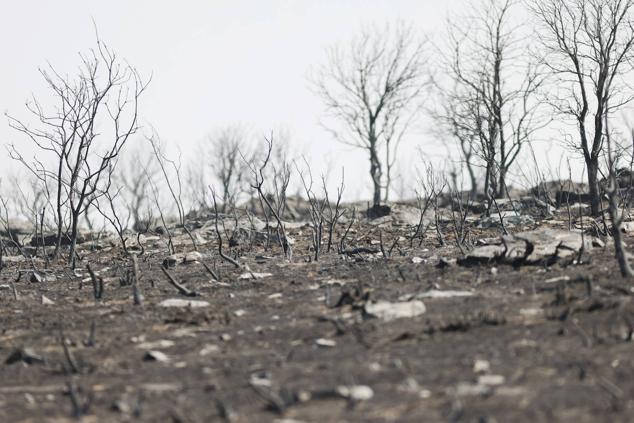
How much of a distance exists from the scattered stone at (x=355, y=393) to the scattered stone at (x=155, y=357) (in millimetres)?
1995

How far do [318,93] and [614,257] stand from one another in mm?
21672

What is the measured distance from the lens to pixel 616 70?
16.3m

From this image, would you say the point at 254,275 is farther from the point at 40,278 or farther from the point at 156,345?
the point at 40,278

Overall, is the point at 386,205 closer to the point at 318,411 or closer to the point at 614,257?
the point at 614,257

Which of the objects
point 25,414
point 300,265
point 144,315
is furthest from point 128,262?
point 25,414

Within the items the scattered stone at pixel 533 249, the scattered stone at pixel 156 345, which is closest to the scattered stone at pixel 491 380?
the scattered stone at pixel 156 345

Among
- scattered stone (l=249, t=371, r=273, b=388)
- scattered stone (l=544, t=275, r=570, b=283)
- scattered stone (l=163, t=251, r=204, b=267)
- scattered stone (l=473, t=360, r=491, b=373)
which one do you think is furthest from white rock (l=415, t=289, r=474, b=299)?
scattered stone (l=163, t=251, r=204, b=267)

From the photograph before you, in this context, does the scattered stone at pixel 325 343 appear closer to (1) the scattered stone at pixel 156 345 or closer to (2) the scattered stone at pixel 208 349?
(2) the scattered stone at pixel 208 349

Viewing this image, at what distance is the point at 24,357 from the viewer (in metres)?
6.77

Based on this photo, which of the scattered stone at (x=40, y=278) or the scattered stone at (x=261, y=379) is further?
the scattered stone at (x=40, y=278)

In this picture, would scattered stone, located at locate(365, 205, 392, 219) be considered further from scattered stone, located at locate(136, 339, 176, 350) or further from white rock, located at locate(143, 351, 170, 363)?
white rock, located at locate(143, 351, 170, 363)

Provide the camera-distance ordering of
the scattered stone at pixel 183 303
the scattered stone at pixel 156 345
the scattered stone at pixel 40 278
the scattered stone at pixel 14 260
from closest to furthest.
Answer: the scattered stone at pixel 156 345 < the scattered stone at pixel 183 303 < the scattered stone at pixel 40 278 < the scattered stone at pixel 14 260

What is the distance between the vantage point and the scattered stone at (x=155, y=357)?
6.39 meters

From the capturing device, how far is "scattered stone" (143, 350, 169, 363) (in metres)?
6.39
